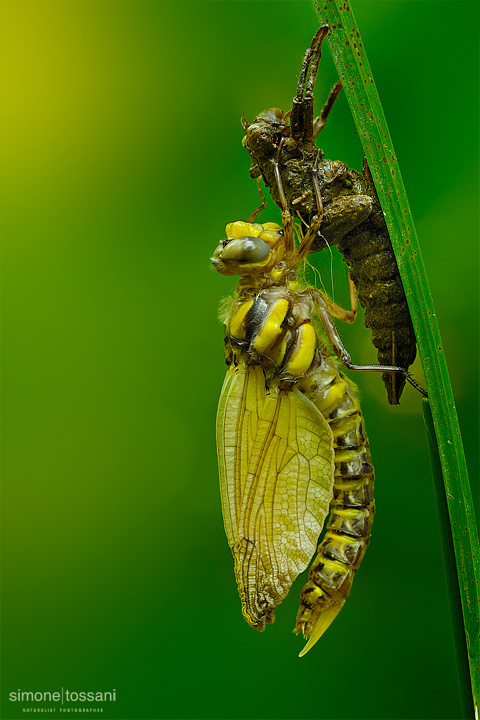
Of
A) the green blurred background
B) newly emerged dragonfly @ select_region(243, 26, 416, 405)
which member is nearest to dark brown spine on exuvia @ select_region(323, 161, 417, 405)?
newly emerged dragonfly @ select_region(243, 26, 416, 405)

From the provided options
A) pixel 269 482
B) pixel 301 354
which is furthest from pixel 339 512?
pixel 301 354

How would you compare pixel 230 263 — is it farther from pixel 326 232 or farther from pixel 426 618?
pixel 426 618

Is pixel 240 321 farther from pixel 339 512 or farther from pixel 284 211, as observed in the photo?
pixel 339 512

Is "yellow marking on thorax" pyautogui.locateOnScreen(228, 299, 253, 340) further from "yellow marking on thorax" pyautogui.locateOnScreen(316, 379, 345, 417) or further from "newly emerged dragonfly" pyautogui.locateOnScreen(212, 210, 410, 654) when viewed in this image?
"yellow marking on thorax" pyautogui.locateOnScreen(316, 379, 345, 417)

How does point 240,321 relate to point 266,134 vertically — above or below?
below

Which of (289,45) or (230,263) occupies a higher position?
(289,45)

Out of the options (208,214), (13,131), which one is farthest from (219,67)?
(13,131)
